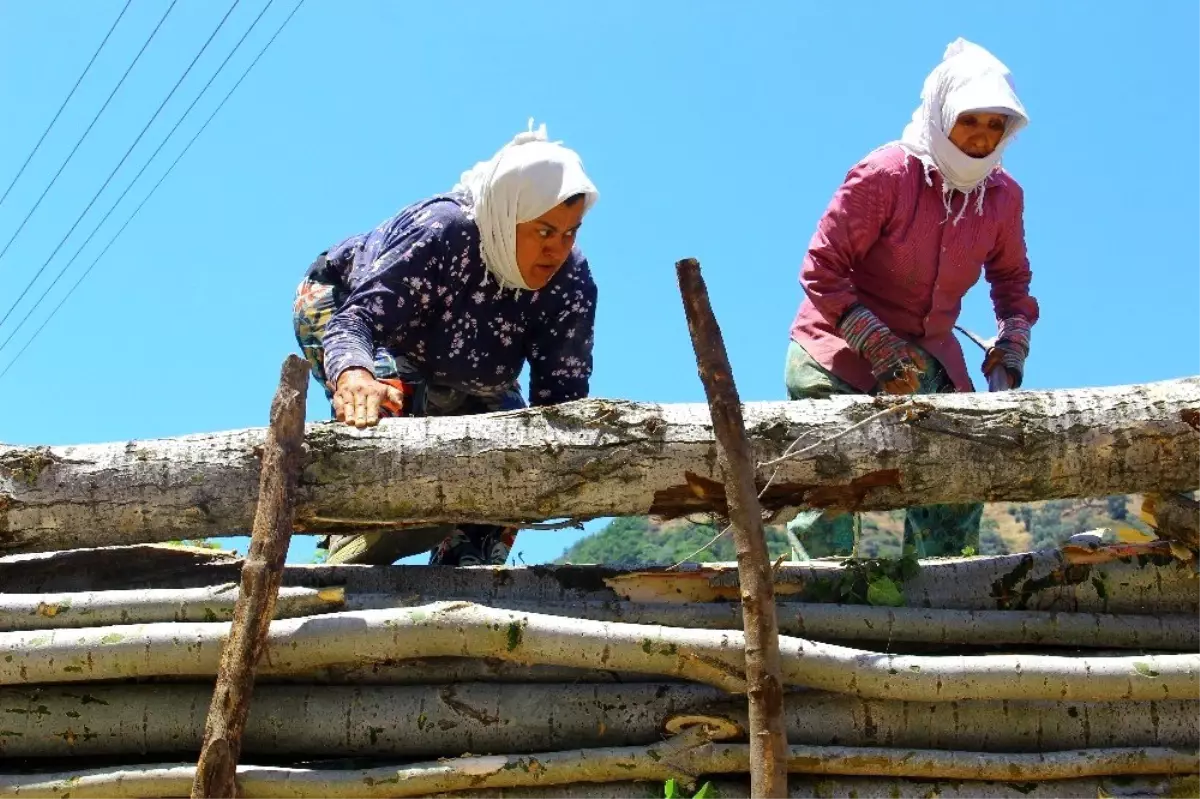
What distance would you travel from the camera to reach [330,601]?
153 inches

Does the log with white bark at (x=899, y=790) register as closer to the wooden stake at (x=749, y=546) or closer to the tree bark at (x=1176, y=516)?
the wooden stake at (x=749, y=546)

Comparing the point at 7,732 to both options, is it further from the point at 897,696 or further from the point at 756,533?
the point at 897,696

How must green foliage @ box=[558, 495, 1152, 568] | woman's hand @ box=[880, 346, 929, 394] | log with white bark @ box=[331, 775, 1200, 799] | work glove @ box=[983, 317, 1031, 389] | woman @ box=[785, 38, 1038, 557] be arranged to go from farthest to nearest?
green foliage @ box=[558, 495, 1152, 568] < work glove @ box=[983, 317, 1031, 389] < woman @ box=[785, 38, 1038, 557] < woman's hand @ box=[880, 346, 929, 394] < log with white bark @ box=[331, 775, 1200, 799]

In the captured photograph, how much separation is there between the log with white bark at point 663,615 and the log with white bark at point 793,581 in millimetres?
81

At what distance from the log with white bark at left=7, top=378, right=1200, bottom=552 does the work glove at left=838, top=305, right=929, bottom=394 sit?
2.58 feet

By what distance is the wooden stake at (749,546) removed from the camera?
3.48 metres

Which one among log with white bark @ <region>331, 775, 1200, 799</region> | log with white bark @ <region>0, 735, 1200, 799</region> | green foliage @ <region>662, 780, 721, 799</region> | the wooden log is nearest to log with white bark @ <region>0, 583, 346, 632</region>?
log with white bark @ <region>0, 735, 1200, 799</region>

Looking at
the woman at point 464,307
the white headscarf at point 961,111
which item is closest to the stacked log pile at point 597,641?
the woman at point 464,307

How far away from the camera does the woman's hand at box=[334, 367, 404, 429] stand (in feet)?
13.1

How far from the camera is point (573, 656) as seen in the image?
371cm

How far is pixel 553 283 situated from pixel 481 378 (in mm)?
431

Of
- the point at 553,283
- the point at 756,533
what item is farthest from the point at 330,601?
the point at 553,283

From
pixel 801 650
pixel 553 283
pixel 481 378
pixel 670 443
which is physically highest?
pixel 553 283

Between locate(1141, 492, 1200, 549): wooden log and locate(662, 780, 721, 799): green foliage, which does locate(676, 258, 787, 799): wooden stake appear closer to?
locate(662, 780, 721, 799): green foliage
